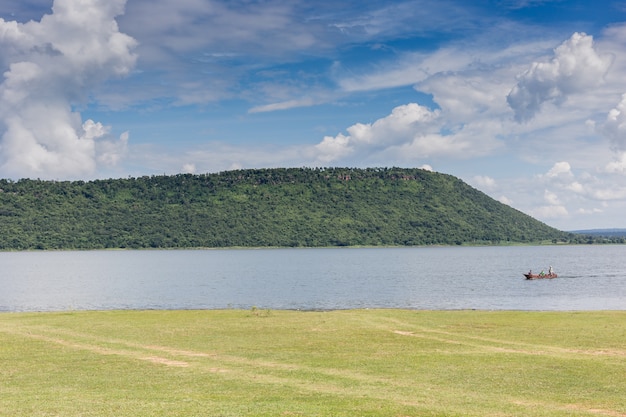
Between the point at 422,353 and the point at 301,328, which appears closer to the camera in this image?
the point at 422,353

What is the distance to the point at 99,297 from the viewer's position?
314 feet

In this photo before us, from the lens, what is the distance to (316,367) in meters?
33.1

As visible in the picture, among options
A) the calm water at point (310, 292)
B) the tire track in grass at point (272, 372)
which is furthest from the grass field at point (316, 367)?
the calm water at point (310, 292)

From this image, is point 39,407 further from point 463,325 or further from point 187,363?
point 463,325

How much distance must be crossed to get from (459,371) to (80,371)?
18060 millimetres

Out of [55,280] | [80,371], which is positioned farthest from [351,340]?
[55,280]

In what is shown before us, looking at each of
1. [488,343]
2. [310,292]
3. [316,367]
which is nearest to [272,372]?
[316,367]

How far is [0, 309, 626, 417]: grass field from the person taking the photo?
2473 centimetres

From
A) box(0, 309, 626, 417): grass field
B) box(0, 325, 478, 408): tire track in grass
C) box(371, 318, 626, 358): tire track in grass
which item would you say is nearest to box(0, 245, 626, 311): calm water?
box(0, 309, 626, 417): grass field

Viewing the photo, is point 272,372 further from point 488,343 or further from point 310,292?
point 310,292

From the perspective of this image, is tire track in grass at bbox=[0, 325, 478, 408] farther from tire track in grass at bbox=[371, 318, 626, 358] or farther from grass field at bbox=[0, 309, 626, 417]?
tire track in grass at bbox=[371, 318, 626, 358]

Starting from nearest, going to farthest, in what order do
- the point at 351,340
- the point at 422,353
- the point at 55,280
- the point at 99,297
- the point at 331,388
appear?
the point at 331,388, the point at 422,353, the point at 351,340, the point at 99,297, the point at 55,280

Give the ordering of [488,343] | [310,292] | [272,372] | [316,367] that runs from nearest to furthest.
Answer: [272,372] < [316,367] < [488,343] < [310,292]

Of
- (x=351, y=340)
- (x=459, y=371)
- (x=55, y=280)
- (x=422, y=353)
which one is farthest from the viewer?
(x=55, y=280)
